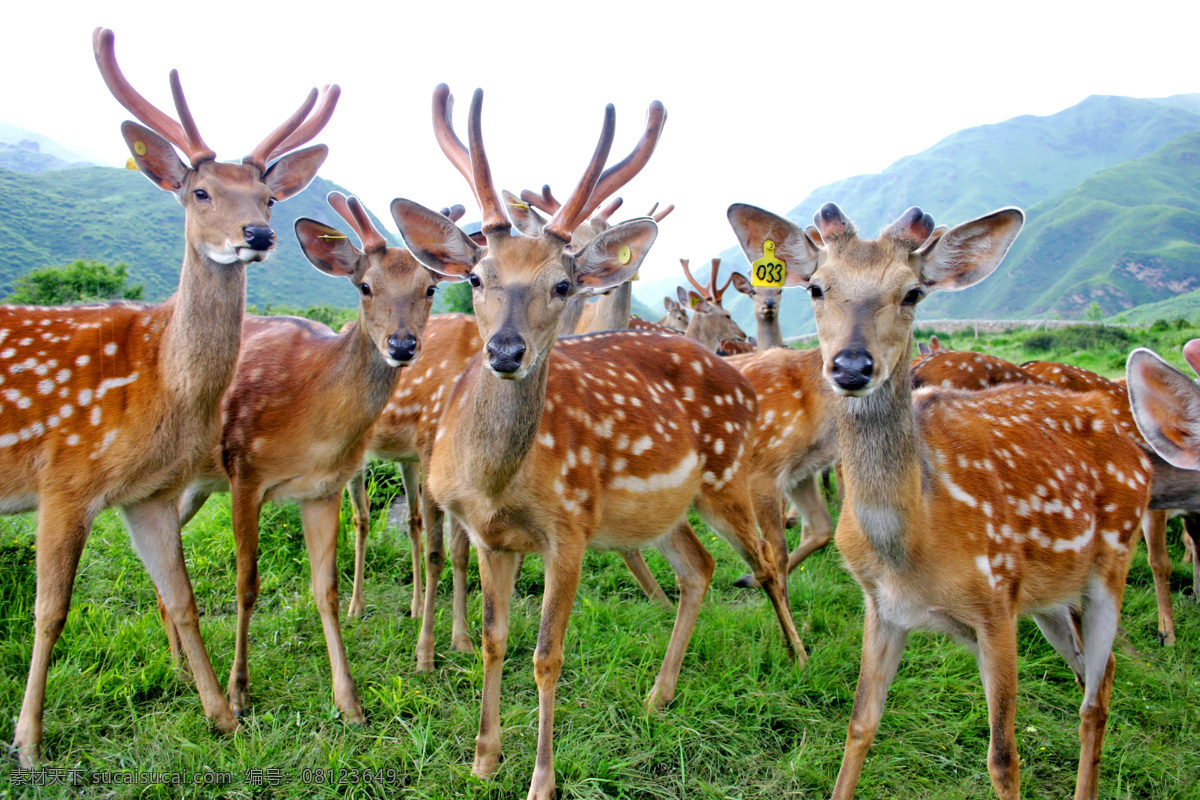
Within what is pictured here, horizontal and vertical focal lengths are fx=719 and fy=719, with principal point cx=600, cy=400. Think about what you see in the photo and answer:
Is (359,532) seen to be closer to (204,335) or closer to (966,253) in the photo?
(204,335)

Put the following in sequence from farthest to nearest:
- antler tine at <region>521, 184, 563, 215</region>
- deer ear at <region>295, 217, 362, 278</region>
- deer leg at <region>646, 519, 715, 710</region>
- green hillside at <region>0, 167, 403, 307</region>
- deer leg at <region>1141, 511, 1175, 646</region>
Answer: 1. green hillside at <region>0, 167, 403, 307</region>
2. antler tine at <region>521, 184, 563, 215</region>
3. deer leg at <region>1141, 511, 1175, 646</region>
4. deer ear at <region>295, 217, 362, 278</region>
5. deer leg at <region>646, 519, 715, 710</region>

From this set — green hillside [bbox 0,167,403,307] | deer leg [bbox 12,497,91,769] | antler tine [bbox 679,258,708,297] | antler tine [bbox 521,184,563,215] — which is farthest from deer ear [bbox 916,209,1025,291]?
green hillside [bbox 0,167,403,307]

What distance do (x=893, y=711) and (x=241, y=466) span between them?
3.19 metres

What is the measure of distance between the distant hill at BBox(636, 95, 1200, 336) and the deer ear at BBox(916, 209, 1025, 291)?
47.4m

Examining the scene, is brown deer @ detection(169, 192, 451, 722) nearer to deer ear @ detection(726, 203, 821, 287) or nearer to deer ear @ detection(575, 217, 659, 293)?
deer ear @ detection(575, 217, 659, 293)

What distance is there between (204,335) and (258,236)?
47 cm

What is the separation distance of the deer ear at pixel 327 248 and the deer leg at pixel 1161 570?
453 cm

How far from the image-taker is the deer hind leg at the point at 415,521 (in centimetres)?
432

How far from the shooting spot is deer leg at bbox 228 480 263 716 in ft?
10.5

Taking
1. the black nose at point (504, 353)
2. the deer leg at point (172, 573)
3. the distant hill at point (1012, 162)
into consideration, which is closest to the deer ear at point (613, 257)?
the black nose at point (504, 353)

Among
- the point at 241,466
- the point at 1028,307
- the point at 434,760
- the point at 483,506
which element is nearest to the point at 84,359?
the point at 241,466

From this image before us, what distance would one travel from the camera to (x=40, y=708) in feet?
9.15

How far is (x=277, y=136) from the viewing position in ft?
11.6

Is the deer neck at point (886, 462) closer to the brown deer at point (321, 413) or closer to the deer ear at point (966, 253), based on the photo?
the deer ear at point (966, 253)
